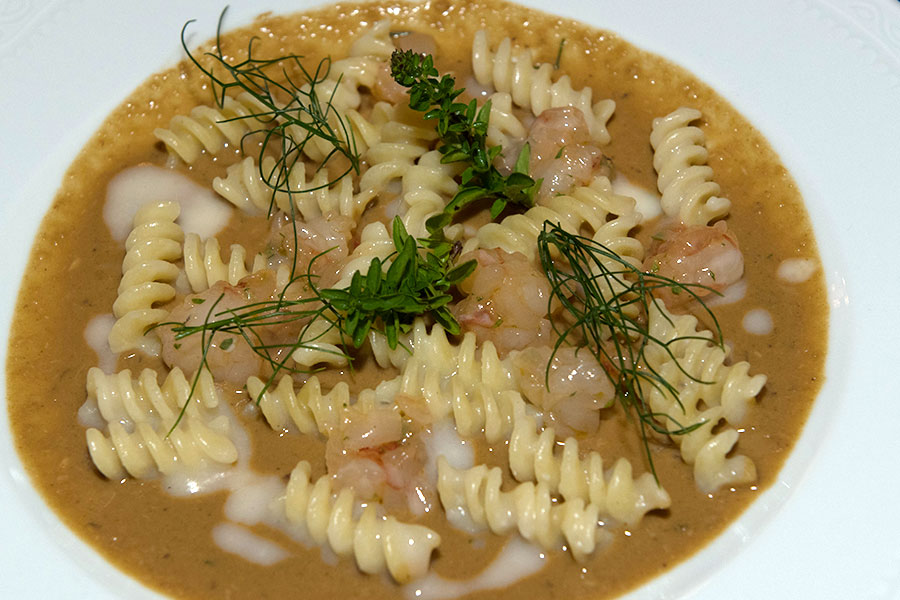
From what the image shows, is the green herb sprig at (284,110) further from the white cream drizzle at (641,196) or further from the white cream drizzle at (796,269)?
the white cream drizzle at (796,269)

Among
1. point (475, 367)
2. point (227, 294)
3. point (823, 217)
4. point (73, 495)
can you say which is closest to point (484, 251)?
point (475, 367)

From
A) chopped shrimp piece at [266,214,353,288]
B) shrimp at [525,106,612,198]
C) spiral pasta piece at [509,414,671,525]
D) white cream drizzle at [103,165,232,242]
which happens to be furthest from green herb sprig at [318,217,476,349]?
white cream drizzle at [103,165,232,242]

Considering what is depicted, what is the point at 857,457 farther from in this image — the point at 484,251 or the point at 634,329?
the point at 484,251

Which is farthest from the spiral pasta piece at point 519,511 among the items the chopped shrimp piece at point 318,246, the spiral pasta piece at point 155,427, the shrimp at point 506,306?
the chopped shrimp piece at point 318,246

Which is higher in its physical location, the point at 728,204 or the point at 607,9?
the point at 607,9

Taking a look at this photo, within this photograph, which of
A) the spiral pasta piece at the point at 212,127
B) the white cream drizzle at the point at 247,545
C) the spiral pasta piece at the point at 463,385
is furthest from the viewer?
the spiral pasta piece at the point at 212,127

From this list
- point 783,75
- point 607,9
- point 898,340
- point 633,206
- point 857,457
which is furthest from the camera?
point 607,9

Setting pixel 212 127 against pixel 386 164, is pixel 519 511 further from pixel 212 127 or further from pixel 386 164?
pixel 212 127
